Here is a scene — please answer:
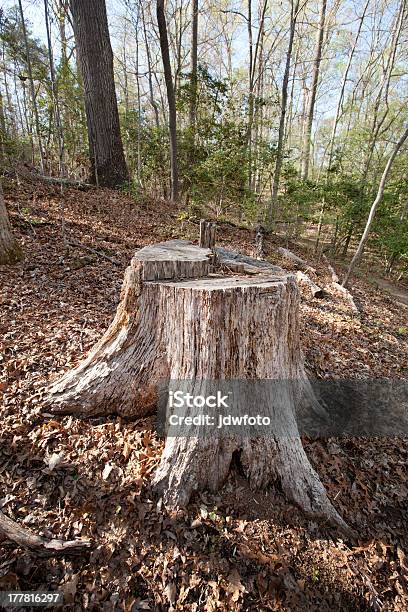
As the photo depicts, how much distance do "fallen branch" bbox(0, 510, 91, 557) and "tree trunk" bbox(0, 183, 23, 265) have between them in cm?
330

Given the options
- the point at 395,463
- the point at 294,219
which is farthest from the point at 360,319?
the point at 294,219

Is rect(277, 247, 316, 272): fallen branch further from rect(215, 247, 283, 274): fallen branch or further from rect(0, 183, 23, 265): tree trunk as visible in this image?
rect(0, 183, 23, 265): tree trunk

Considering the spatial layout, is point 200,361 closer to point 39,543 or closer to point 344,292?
point 39,543

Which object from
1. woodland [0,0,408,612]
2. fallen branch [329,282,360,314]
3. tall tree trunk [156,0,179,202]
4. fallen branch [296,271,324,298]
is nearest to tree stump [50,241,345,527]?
woodland [0,0,408,612]

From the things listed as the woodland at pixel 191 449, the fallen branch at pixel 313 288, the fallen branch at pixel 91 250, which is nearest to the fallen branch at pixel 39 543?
the woodland at pixel 191 449

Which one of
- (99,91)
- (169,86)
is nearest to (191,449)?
(99,91)

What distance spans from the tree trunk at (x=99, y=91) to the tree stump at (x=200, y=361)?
6870mm

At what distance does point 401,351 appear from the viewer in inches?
170

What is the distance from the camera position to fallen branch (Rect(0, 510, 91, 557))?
5.05ft

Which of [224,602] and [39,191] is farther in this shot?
[39,191]

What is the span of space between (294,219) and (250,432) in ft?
29.9

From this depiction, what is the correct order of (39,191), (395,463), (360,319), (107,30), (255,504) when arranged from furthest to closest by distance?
(107,30)
(39,191)
(360,319)
(395,463)
(255,504)

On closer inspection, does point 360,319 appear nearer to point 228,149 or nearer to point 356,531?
point 356,531

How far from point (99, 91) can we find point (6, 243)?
5632 mm
